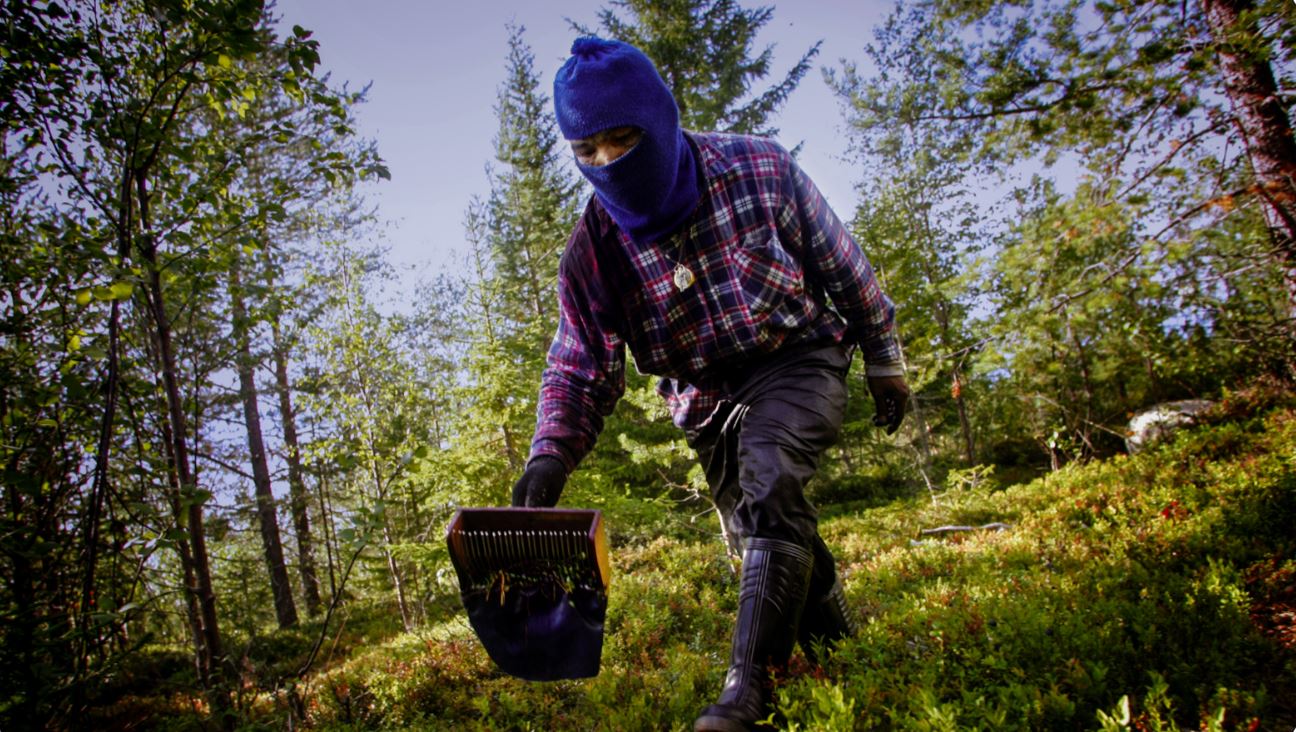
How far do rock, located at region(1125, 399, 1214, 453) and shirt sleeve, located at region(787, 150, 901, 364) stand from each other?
10.1 meters

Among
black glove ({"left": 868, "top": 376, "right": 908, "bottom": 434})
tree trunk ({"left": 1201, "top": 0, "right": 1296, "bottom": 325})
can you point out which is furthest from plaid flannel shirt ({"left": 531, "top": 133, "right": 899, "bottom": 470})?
tree trunk ({"left": 1201, "top": 0, "right": 1296, "bottom": 325})

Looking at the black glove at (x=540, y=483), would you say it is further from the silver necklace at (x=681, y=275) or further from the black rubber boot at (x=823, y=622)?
the black rubber boot at (x=823, y=622)

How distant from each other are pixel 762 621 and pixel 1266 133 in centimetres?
688

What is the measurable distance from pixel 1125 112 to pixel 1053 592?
17.7 ft

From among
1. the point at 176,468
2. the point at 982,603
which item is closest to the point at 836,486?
the point at 982,603

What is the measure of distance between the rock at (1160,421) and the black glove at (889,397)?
987cm

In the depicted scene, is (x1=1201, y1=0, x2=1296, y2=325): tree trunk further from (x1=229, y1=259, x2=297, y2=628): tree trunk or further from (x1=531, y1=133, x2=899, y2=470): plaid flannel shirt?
(x1=229, y1=259, x2=297, y2=628): tree trunk

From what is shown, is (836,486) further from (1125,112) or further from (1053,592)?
(1053,592)

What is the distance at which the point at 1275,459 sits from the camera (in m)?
5.26

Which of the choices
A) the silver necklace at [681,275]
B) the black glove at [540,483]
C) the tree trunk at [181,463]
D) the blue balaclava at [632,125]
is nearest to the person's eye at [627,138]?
the blue balaclava at [632,125]

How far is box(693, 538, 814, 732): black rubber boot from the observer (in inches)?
71.4

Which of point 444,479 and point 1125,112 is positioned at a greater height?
point 1125,112

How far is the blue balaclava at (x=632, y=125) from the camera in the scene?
238 cm

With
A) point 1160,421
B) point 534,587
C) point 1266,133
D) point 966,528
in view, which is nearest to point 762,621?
point 534,587
